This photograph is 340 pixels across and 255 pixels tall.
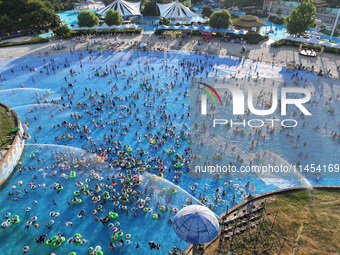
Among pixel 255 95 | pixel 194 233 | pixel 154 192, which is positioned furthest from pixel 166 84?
pixel 194 233

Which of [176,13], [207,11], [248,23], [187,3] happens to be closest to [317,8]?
[248,23]

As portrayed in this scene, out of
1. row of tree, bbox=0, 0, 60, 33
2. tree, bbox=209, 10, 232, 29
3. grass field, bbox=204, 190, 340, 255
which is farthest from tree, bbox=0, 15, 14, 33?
grass field, bbox=204, 190, 340, 255

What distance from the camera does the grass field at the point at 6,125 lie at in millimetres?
27841

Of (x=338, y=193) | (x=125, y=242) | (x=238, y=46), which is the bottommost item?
(x=125, y=242)

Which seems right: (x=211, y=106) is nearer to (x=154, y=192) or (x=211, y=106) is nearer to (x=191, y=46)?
(x=154, y=192)

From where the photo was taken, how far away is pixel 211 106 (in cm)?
3691

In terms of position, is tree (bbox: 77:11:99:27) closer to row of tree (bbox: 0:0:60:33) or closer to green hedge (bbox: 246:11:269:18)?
row of tree (bbox: 0:0:60:33)

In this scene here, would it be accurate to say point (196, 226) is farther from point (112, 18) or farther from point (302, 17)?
point (112, 18)

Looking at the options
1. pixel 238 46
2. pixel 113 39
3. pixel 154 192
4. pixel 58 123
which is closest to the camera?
pixel 154 192

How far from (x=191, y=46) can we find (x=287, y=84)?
2419 centimetres

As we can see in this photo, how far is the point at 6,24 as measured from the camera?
59.8 metres

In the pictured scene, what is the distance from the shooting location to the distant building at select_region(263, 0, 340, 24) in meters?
75.9

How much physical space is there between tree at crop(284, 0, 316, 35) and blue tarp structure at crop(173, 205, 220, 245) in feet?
178

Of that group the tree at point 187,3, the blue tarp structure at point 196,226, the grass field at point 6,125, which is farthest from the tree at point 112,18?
the blue tarp structure at point 196,226
